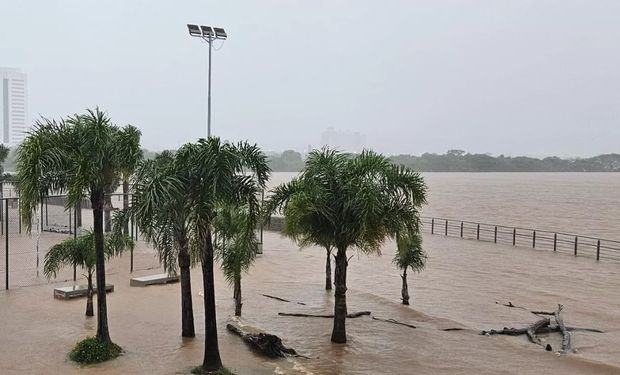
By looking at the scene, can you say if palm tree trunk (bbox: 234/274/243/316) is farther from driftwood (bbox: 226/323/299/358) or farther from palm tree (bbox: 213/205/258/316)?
driftwood (bbox: 226/323/299/358)

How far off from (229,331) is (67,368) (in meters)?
4.29

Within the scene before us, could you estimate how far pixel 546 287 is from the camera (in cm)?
2477

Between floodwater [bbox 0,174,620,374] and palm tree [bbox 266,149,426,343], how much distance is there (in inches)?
90.8

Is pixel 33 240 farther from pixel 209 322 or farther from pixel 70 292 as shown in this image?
pixel 209 322

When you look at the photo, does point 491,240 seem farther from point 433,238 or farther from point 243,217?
point 243,217

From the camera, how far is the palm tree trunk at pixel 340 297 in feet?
46.7

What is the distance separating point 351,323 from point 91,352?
Answer: 7332mm

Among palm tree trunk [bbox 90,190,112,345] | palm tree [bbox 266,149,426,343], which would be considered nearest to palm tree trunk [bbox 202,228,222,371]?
palm tree trunk [bbox 90,190,112,345]

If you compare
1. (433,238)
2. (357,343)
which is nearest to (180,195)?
(357,343)

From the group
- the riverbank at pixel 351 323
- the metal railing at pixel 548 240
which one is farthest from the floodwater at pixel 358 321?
the metal railing at pixel 548 240

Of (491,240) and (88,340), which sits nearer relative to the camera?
(88,340)

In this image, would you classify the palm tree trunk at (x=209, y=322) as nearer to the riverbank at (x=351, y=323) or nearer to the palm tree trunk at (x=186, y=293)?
the riverbank at (x=351, y=323)

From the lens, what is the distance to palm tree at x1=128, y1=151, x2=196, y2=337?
10.8 meters

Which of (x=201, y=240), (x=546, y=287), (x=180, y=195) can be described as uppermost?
(x=180, y=195)
